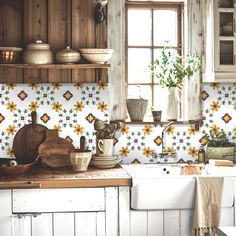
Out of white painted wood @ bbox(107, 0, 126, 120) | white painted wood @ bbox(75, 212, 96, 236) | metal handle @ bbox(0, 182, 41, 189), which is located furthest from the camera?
white painted wood @ bbox(107, 0, 126, 120)

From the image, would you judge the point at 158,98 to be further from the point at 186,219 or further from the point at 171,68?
the point at 186,219

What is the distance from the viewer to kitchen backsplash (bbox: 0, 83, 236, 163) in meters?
4.49

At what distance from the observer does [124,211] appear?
150 inches

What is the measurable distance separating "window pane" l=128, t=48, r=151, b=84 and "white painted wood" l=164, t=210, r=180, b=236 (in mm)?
1344

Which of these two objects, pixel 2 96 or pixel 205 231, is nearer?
pixel 205 231

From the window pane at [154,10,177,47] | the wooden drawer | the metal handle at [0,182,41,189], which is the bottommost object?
the wooden drawer

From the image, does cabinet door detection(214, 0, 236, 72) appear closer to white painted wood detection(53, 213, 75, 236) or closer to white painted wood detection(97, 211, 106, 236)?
white painted wood detection(97, 211, 106, 236)

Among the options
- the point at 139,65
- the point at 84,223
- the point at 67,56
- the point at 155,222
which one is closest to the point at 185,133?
the point at 139,65

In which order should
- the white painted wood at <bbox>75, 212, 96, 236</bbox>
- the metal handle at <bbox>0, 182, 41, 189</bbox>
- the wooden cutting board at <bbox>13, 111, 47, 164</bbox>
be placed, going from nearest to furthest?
the metal handle at <bbox>0, 182, 41, 189</bbox> < the white painted wood at <bbox>75, 212, 96, 236</bbox> < the wooden cutting board at <bbox>13, 111, 47, 164</bbox>

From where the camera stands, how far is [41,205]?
12.2ft

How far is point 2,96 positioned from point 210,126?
1.72m

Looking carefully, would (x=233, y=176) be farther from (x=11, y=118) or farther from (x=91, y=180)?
(x=11, y=118)

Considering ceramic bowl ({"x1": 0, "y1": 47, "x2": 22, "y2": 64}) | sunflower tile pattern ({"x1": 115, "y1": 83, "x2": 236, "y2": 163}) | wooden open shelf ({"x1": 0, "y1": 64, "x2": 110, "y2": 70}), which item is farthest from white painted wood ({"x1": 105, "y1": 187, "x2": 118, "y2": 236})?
ceramic bowl ({"x1": 0, "y1": 47, "x2": 22, "y2": 64})

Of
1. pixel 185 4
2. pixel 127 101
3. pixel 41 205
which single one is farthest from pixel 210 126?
pixel 41 205
